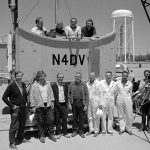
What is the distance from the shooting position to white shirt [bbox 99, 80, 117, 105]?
6180 mm

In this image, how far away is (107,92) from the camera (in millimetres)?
6223

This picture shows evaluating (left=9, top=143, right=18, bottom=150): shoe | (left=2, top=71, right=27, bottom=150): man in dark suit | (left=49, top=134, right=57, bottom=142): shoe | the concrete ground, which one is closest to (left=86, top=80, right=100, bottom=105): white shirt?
the concrete ground

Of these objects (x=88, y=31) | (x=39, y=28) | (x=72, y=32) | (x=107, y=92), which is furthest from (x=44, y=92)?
(x=88, y=31)

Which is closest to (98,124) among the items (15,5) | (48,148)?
(48,148)

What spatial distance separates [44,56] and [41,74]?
3.58ft

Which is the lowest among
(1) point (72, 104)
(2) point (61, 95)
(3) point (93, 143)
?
(3) point (93, 143)

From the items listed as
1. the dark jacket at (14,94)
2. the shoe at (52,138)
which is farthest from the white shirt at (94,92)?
the dark jacket at (14,94)

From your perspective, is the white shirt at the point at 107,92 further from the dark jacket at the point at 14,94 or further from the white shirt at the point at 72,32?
the dark jacket at the point at 14,94

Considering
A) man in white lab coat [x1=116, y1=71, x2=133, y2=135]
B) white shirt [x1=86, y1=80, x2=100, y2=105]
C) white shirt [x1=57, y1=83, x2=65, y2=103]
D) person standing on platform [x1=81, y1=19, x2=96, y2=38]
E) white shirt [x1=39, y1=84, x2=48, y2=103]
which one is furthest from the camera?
person standing on platform [x1=81, y1=19, x2=96, y2=38]

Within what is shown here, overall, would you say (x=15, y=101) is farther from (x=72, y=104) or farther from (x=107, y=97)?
(x=107, y=97)

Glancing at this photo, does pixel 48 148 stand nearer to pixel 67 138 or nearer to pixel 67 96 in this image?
pixel 67 138

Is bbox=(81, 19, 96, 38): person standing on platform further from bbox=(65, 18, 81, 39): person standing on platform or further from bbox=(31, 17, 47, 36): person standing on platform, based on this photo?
bbox=(31, 17, 47, 36): person standing on platform

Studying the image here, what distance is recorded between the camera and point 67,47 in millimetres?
6840

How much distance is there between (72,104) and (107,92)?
3.08 feet
